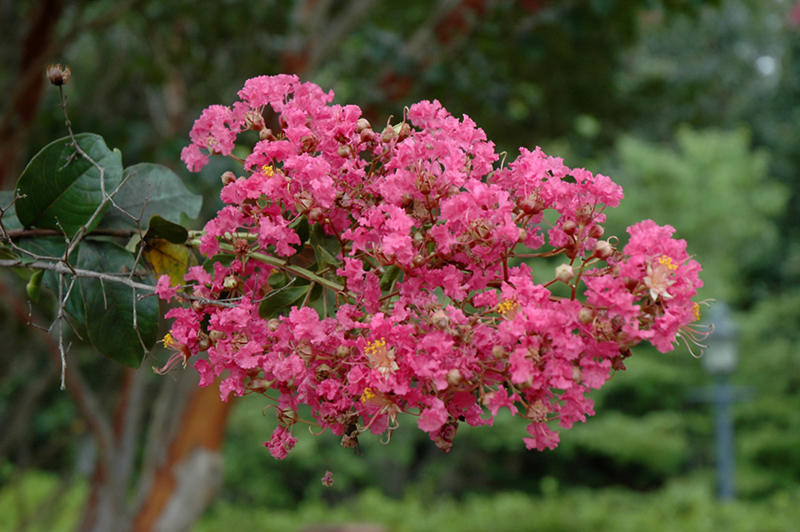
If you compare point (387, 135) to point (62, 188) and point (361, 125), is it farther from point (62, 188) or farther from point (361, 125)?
point (62, 188)

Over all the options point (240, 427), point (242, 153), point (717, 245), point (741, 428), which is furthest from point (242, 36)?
point (741, 428)

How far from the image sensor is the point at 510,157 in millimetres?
2590

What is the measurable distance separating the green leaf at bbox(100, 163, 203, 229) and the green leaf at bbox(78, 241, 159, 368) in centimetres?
5

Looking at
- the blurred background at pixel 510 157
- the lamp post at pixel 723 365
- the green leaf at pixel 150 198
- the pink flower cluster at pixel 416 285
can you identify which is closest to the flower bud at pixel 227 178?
the pink flower cluster at pixel 416 285

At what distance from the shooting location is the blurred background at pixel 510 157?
2918 millimetres

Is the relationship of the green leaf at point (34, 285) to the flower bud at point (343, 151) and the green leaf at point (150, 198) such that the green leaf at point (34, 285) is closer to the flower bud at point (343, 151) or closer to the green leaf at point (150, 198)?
the green leaf at point (150, 198)

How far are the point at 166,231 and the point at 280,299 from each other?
17 centimetres

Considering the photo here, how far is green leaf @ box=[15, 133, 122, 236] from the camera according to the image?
81 cm

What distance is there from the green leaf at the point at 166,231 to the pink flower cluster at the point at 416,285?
5 cm

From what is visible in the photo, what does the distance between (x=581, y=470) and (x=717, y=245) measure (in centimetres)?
354

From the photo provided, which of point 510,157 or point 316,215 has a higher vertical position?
point 510,157

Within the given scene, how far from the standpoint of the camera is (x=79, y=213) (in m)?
0.82

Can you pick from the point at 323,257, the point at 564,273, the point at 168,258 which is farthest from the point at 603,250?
A: the point at 168,258

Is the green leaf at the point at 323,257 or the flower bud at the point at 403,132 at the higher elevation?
the flower bud at the point at 403,132
